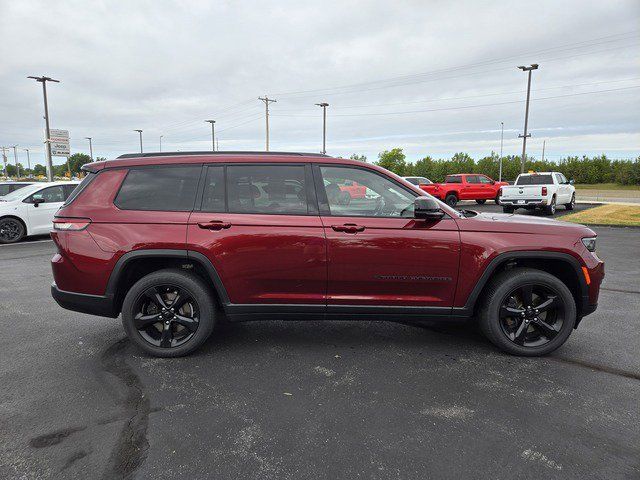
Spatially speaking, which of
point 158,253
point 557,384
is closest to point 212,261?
point 158,253

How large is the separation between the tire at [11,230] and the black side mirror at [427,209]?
11.3m

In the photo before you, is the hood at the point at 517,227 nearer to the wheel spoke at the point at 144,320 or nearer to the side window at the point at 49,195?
the wheel spoke at the point at 144,320

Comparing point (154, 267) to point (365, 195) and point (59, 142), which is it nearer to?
point (365, 195)

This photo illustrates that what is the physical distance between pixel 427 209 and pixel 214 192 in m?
1.85

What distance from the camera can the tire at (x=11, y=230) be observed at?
1072 centimetres

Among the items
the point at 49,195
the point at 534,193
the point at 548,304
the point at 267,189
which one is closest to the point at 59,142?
the point at 49,195

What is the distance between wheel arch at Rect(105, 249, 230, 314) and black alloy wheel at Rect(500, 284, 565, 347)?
8.30 feet

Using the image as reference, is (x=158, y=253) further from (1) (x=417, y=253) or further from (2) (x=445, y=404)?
(2) (x=445, y=404)

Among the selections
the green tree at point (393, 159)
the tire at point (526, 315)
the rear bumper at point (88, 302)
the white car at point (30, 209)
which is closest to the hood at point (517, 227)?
the tire at point (526, 315)

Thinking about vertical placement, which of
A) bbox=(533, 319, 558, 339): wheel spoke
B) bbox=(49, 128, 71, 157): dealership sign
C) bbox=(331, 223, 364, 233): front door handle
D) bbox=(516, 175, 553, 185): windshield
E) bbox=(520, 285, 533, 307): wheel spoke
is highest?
bbox=(49, 128, 71, 157): dealership sign

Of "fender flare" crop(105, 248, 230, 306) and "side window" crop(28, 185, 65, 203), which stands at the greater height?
"side window" crop(28, 185, 65, 203)

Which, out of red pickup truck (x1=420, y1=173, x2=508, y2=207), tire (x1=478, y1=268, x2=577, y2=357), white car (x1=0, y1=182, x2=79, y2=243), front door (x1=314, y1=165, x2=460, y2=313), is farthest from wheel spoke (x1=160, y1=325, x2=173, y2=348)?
red pickup truck (x1=420, y1=173, x2=508, y2=207)

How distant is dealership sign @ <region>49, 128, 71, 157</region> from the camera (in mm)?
28828

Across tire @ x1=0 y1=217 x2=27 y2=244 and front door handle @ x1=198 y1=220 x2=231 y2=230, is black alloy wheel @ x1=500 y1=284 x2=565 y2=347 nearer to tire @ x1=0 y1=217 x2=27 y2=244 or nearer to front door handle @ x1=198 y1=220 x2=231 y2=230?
front door handle @ x1=198 y1=220 x2=231 y2=230
